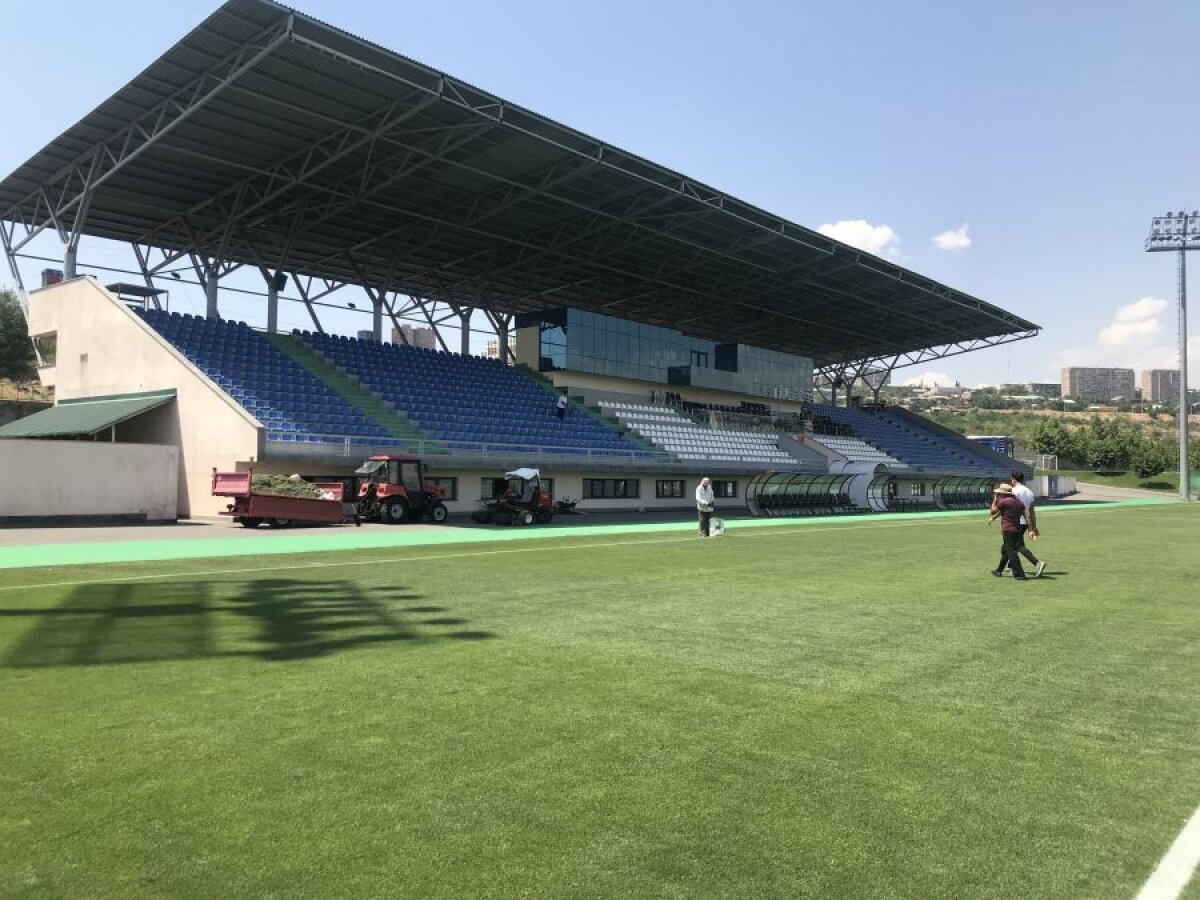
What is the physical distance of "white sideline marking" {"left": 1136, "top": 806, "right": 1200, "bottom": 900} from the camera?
3.38 metres

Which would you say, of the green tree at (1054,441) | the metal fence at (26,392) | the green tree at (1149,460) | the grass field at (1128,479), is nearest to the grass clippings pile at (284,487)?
the metal fence at (26,392)

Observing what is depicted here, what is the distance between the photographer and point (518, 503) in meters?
28.5

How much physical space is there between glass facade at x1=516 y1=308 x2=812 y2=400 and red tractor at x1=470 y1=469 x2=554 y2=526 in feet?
57.7

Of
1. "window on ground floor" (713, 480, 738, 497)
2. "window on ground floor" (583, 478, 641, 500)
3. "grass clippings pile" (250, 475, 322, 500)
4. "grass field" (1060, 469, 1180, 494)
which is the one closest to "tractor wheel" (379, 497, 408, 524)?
"grass clippings pile" (250, 475, 322, 500)

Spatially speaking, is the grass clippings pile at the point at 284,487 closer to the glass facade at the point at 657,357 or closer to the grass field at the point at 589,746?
the grass field at the point at 589,746

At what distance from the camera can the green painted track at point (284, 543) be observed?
15828 millimetres

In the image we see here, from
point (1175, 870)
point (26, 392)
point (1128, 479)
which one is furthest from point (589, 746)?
point (1128, 479)

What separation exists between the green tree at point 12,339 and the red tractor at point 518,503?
1592 inches

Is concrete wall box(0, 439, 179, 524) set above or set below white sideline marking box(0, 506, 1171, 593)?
above

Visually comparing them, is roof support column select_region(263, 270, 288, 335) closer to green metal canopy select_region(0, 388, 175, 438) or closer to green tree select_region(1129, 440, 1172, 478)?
green metal canopy select_region(0, 388, 175, 438)

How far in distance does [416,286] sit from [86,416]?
21962mm

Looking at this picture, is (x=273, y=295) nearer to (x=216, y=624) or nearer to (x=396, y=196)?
(x=396, y=196)

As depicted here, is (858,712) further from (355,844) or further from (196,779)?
(196,779)

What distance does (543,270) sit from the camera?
46094 millimetres
